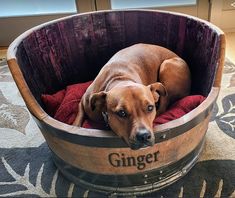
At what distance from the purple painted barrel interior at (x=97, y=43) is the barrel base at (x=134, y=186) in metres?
0.43

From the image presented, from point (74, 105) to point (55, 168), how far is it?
341 millimetres

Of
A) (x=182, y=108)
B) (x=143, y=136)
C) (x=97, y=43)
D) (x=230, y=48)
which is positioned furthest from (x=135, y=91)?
(x=230, y=48)

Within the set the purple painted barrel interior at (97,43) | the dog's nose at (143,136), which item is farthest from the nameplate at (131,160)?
the purple painted barrel interior at (97,43)

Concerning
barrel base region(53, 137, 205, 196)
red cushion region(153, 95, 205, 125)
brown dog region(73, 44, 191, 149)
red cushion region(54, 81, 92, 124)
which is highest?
brown dog region(73, 44, 191, 149)

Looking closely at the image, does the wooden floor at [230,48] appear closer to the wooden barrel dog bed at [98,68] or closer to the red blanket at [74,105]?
the wooden barrel dog bed at [98,68]

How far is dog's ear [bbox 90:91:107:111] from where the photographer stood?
1.16 m

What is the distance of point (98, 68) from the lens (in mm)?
1887

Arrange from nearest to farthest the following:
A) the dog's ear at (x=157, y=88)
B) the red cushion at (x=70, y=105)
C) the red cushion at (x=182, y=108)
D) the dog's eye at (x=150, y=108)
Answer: the dog's eye at (x=150, y=108)
the dog's ear at (x=157, y=88)
the red cushion at (x=182, y=108)
the red cushion at (x=70, y=105)

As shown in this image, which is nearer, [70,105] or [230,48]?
[70,105]

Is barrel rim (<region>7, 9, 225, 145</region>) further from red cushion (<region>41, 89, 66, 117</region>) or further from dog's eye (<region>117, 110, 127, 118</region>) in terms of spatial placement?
red cushion (<region>41, 89, 66, 117</region>)

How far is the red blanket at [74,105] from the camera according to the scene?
1.37 meters

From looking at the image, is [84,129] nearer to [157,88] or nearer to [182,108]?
[157,88]

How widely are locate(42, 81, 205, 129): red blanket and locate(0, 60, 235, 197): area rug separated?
0.61 ft

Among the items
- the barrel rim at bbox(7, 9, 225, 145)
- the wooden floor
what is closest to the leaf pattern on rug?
the barrel rim at bbox(7, 9, 225, 145)
